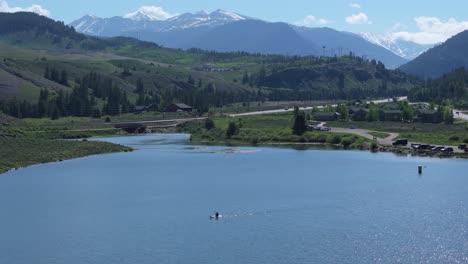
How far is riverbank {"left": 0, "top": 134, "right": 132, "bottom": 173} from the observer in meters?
102

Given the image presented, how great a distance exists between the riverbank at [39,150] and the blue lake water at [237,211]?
3.36 metres

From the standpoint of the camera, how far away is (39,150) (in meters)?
113

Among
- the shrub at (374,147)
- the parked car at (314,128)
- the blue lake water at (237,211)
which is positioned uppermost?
the parked car at (314,128)

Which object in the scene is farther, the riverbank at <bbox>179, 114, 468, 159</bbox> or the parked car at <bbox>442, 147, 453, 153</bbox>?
the riverbank at <bbox>179, 114, 468, 159</bbox>

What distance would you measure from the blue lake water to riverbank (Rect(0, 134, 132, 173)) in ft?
11.0

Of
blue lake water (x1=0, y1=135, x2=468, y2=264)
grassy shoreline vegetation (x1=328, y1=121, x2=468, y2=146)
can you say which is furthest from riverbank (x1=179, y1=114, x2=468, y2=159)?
blue lake water (x1=0, y1=135, x2=468, y2=264)

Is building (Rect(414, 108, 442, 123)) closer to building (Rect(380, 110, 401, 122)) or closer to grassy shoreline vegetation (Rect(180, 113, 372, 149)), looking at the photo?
building (Rect(380, 110, 401, 122))

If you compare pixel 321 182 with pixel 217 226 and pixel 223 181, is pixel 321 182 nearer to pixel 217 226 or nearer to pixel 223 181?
pixel 223 181

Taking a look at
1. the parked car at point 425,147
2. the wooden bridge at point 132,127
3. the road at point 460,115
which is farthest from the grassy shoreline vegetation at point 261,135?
the road at point 460,115

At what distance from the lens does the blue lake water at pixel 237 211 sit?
5353 centimetres

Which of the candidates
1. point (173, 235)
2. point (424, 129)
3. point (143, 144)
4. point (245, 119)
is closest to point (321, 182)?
point (173, 235)

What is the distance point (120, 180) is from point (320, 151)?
137 feet

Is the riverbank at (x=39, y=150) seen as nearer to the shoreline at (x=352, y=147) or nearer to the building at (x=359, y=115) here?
the shoreline at (x=352, y=147)

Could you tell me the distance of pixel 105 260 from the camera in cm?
5181
